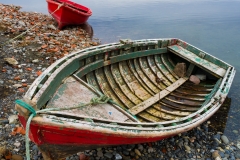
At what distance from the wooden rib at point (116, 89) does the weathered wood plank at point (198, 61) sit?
2.92 m

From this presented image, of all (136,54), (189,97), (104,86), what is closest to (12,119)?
(104,86)

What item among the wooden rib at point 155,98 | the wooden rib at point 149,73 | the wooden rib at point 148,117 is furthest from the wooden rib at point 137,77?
the wooden rib at point 148,117

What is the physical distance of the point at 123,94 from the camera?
18.0 feet

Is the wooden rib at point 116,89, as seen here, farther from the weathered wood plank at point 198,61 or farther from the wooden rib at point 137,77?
the weathered wood plank at point 198,61

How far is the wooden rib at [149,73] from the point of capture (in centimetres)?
649

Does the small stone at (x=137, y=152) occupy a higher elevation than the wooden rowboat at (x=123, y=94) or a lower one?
lower

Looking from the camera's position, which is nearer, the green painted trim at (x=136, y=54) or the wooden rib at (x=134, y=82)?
the wooden rib at (x=134, y=82)

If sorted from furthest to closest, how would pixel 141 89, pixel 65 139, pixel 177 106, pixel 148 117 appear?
1. pixel 141 89
2. pixel 177 106
3. pixel 148 117
4. pixel 65 139

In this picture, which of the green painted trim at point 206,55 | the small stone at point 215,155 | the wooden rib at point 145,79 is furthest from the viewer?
the green painted trim at point 206,55

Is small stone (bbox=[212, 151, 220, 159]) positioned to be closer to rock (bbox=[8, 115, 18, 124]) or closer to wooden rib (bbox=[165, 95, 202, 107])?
wooden rib (bbox=[165, 95, 202, 107])

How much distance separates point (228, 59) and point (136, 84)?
356 inches

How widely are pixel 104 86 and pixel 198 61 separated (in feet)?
11.7

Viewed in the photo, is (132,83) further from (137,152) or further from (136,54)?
(137,152)

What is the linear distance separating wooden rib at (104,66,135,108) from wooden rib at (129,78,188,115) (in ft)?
0.61
